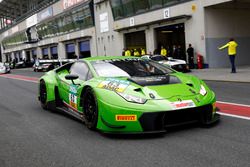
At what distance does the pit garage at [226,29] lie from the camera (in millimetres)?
22783

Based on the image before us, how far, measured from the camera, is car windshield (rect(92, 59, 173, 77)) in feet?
20.7

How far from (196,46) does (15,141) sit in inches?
767

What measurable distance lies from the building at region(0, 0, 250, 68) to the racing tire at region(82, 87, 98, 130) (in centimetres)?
1633

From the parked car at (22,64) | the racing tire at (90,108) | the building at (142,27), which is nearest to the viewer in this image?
the racing tire at (90,108)

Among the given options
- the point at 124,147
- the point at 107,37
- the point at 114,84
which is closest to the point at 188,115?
the point at 124,147

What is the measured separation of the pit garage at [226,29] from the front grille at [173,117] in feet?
58.3

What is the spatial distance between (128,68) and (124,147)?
6.47ft

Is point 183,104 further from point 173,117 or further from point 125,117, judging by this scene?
point 125,117

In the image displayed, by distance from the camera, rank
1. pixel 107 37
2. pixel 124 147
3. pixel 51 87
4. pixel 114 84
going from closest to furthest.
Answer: pixel 124 147, pixel 114 84, pixel 51 87, pixel 107 37

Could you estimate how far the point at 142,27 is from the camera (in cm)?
2939

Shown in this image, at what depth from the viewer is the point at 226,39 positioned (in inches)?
928

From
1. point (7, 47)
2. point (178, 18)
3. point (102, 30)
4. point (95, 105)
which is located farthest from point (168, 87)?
point (7, 47)

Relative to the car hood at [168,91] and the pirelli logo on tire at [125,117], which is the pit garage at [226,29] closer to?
the car hood at [168,91]

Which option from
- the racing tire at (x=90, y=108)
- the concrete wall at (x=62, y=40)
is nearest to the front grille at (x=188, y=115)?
the racing tire at (x=90, y=108)
